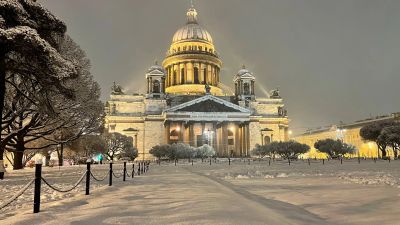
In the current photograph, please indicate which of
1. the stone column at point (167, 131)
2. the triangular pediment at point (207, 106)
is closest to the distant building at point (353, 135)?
the triangular pediment at point (207, 106)

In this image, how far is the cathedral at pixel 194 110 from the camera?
230ft

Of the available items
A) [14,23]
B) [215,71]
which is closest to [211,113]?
[215,71]

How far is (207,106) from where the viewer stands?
230 feet

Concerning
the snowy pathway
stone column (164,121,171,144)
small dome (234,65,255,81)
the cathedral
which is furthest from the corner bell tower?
the snowy pathway

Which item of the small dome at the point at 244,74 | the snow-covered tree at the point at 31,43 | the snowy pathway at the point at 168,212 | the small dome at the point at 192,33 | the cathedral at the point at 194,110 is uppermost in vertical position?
the small dome at the point at 192,33

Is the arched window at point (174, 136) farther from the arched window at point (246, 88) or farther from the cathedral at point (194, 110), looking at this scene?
the arched window at point (246, 88)

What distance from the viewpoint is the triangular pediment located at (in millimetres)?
69625

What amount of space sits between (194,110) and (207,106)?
9.23 feet

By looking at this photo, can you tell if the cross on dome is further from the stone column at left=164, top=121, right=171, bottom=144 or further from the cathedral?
the stone column at left=164, top=121, right=171, bottom=144

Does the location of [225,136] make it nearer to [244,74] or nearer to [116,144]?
[244,74]

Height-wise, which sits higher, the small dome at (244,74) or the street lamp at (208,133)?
the small dome at (244,74)

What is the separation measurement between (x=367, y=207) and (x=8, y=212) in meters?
8.40

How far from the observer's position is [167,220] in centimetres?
654

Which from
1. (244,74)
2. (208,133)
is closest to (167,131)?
(208,133)
